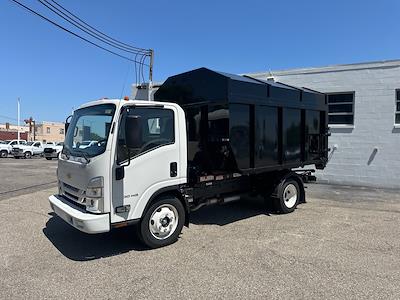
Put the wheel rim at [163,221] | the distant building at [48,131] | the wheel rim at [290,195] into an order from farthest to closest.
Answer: the distant building at [48,131], the wheel rim at [290,195], the wheel rim at [163,221]

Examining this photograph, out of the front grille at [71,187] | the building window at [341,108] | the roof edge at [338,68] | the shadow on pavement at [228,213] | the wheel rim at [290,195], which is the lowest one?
the shadow on pavement at [228,213]

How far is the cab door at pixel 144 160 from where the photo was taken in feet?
17.3

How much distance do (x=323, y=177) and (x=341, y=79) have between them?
154 inches

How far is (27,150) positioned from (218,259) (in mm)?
35501

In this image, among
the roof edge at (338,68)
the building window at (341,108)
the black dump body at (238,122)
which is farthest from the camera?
the building window at (341,108)

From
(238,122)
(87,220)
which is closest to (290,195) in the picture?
(238,122)

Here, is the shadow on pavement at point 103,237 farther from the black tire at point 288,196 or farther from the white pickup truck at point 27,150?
the white pickup truck at point 27,150

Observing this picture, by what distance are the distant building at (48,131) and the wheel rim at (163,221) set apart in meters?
92.3

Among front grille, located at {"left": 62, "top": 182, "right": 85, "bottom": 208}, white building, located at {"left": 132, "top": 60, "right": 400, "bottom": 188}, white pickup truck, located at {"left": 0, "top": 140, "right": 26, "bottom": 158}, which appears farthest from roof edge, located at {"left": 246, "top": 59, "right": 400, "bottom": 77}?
white pickup truck, located at {"left": 0, "top": 140, "right": 26, "bottom": 158}

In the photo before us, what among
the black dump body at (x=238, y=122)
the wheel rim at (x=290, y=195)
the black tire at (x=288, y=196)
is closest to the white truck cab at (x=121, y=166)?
the black dump body at (x=238, y=122)

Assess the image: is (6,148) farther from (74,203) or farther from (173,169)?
(173,169)

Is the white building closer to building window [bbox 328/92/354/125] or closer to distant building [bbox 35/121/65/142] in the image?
building window [bbox 328/92/354/125]

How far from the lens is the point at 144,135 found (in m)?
5.59

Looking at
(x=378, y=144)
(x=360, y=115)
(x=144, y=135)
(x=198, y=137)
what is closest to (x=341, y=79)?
(x=360, y=115)
